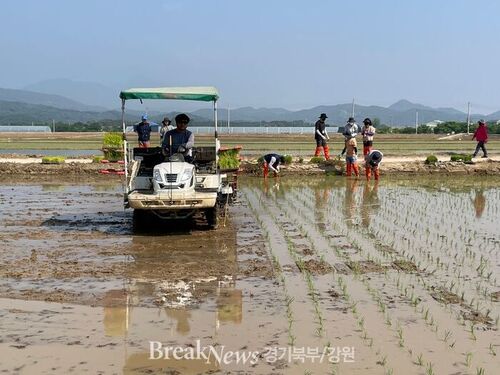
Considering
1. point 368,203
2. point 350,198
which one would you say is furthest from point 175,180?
point 350,198

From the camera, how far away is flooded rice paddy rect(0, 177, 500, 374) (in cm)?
452

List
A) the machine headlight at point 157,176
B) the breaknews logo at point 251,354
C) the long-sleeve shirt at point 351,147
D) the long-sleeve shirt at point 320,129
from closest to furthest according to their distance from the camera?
the breaknews logo at point 251,354 < the machine headlight at point 157,176 < the long-sleeve shirt at point 351,147 < the long-sleeve shirt at point 320,129

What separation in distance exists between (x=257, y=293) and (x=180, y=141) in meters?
4.09

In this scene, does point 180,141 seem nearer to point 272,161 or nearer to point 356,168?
point 272,161

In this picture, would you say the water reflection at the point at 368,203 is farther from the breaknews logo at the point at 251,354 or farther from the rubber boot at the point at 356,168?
the breaknews logo at the point at 251,354

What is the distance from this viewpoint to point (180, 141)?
31.8 feet

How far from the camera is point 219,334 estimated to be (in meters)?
4.98

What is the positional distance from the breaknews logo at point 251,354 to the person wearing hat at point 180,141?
520 cm

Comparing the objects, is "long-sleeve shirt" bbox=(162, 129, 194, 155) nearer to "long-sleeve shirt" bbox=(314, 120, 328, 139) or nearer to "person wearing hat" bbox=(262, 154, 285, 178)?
"person wearing hat" bbox=(262, 154, 285, 178)

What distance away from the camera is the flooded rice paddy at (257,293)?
452cm

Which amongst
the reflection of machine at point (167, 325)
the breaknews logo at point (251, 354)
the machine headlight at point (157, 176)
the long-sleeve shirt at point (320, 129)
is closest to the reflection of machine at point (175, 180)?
the machine headlight at point (157, 176)

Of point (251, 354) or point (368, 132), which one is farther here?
point (368, 132)

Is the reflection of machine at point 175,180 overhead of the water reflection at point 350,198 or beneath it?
overhead

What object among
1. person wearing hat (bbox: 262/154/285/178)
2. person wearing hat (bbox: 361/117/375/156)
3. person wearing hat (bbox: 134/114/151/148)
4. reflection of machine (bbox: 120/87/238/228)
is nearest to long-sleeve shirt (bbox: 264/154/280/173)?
person wearing hat (bbox: 262/154/285/178)
